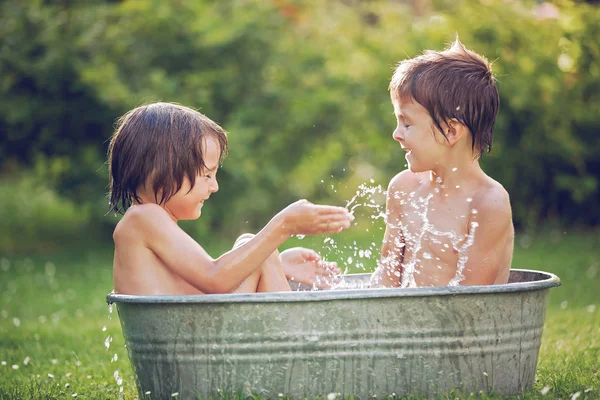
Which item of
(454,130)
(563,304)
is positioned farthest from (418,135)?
(563,304)

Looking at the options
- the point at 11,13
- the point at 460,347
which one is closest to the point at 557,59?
the point at 11,13

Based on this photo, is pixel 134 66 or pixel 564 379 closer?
pixel 564 379

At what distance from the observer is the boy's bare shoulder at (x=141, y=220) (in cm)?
249

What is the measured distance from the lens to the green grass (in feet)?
9.66

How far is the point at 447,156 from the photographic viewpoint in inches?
111

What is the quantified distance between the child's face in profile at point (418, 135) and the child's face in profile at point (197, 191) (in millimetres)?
614

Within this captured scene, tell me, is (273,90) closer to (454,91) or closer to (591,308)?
(591,308)

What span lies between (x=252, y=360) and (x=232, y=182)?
18.0 ft

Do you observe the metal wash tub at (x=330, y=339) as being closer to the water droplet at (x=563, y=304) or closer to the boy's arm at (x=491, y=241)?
the boy's arm at (x=491, y=241)

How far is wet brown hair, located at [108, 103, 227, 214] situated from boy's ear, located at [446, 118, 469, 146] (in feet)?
2.62

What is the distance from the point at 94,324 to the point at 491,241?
2.71 meters

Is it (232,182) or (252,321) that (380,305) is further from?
(232,182)

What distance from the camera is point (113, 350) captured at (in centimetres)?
383

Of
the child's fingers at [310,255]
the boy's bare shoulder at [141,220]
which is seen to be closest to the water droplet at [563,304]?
the child's fingers at [310,255]
